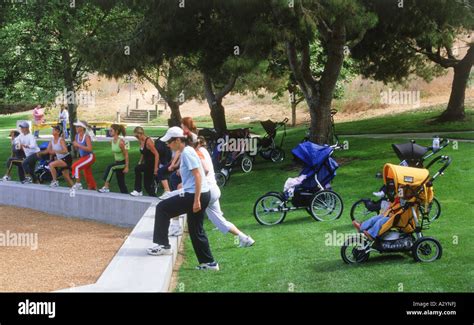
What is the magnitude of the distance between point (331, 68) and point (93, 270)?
1048 centimetres

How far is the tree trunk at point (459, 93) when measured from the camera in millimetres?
28625

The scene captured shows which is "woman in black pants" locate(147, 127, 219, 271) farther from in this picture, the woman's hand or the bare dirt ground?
the bare dirt ground

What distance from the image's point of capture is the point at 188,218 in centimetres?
884

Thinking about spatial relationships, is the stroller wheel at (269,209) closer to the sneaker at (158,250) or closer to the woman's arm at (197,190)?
the sneaker at (158,250)

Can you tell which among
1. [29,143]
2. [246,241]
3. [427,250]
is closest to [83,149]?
[29,143]

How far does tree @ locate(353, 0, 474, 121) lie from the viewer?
54.9 ft

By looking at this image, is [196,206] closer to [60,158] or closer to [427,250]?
[427,250]

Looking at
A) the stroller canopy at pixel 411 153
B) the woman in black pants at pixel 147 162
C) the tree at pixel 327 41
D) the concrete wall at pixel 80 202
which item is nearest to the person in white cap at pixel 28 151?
the concrete wall at pixel 80 202

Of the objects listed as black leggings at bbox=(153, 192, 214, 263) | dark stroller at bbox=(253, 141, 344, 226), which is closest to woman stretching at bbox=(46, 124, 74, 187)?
dark stroller at bbox=(253, 141, 344, 226)

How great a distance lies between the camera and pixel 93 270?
10.3 m

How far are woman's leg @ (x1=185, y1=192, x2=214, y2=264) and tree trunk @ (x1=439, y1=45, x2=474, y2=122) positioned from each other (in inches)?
850

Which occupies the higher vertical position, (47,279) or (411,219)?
(411,219)
